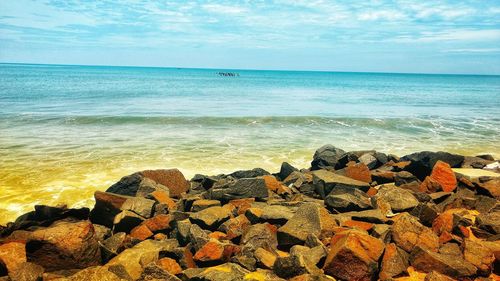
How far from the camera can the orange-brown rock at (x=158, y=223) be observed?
21.6 feet

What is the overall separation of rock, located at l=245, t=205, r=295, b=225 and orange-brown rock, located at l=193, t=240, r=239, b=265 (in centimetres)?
131

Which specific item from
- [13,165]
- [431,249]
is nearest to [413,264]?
[431,249]

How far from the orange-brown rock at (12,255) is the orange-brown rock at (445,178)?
8.23 meters

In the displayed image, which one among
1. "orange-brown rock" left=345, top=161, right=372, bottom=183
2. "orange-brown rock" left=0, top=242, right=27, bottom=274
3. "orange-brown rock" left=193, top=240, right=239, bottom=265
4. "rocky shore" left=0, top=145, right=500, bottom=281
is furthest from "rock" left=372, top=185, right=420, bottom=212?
"orange-brown rock" left=0, top=242, right=27, bottom=274

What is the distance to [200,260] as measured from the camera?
5242 millimetres

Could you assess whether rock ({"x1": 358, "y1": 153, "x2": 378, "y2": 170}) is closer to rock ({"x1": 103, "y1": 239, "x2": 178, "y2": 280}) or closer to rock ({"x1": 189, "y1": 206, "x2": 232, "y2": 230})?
rock ({"x1": 189, "y1": 206, "x2": 232, "y2": 230})

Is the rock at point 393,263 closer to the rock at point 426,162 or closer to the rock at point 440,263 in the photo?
the rock at point 440,263

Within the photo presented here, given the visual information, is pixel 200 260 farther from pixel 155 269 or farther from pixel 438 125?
pixel 438 125

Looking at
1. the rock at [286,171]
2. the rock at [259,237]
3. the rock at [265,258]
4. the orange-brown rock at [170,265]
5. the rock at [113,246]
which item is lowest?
the rock at [286,171]

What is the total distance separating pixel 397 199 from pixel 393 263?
253 cm

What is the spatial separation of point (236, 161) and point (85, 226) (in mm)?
9462

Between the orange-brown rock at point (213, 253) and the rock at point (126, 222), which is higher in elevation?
the orange-brown rock at point (213, 253)

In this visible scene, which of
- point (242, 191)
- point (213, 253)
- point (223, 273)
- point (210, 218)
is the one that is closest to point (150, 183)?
point (242, 191)

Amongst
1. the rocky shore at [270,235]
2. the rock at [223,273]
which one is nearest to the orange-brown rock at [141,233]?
the rocky shore at [270,235]
